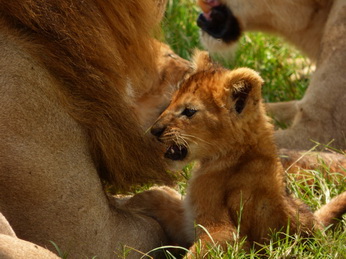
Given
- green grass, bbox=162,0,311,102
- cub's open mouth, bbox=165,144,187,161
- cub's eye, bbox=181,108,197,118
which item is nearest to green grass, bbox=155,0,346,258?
green grass, bbox=162,0,311,102

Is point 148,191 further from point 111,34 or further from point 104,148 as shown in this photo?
point 111,34

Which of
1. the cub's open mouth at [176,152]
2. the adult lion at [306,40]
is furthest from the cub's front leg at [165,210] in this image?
the adult lion at [306,40]

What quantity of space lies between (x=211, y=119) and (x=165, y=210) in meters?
0.67

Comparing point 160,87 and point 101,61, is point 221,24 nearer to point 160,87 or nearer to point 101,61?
point 160,87

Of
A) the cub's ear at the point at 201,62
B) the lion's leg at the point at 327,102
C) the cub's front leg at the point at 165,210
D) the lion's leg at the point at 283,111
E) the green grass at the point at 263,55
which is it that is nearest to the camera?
the cub's front leg at the point at 165,210

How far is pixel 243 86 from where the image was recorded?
4.52 meters

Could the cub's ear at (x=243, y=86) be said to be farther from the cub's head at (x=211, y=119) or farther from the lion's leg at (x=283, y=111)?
the lion's leg at (x=283, y=111)

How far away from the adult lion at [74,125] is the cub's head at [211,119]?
0.23m

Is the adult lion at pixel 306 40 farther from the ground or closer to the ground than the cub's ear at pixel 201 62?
closer to the ground

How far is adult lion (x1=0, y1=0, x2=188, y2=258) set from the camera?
4.18m

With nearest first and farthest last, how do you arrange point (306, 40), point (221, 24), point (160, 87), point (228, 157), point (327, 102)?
1. point (228, 157)
2. point (160, 87)
3. point (327, 102)
4. point (306, 40)
5. point (221, 24)

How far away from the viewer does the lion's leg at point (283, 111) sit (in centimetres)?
754

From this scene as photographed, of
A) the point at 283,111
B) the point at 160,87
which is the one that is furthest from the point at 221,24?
the point at 160,87

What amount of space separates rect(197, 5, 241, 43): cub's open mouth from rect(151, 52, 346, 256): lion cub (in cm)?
304
